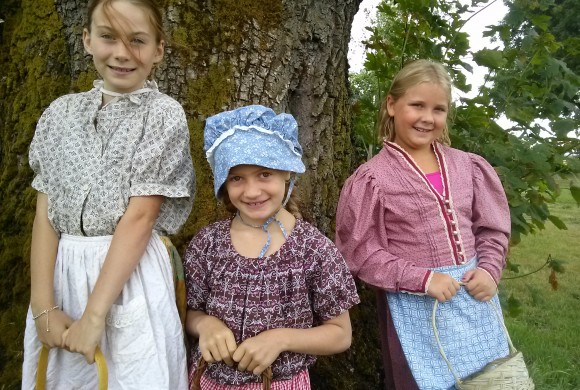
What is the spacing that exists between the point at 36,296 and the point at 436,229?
1.45 metres

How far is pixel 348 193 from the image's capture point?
2.31 meters

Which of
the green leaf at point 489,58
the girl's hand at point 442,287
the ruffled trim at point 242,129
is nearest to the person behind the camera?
the ruffled trim at point 242,129

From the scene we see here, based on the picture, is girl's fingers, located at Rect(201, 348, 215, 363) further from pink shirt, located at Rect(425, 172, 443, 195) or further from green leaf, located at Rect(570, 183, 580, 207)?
green leaf, located at Rect(570, 183, 580, 207)

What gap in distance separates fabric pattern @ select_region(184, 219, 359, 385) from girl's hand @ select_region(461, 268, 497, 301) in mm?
555

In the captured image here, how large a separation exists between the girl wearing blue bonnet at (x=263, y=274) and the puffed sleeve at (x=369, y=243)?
1.06 feet

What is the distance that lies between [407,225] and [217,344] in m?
0.90

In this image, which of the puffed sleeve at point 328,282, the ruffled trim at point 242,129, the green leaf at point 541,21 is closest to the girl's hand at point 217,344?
the puffed sleeve at point 328,282

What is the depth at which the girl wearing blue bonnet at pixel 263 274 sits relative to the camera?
1.81 m

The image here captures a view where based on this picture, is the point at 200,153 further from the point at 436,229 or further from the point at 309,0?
the point at 436,229

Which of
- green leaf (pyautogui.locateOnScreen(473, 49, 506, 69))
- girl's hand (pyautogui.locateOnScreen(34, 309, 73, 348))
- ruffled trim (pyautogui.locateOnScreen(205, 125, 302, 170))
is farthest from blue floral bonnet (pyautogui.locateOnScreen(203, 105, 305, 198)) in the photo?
green leaf (pyautogui.locateOnScreen(473, 49, 506, 69))

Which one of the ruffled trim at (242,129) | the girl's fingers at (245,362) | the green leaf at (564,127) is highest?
the green leaf at (564,127)

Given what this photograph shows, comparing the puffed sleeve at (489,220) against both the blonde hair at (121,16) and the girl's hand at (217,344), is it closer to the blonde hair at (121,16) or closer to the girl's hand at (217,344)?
the girl's hand at (217,344)

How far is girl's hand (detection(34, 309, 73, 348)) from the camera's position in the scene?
1.80 metres

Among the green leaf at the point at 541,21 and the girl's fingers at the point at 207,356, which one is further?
the green leaf at the point at 541,21
